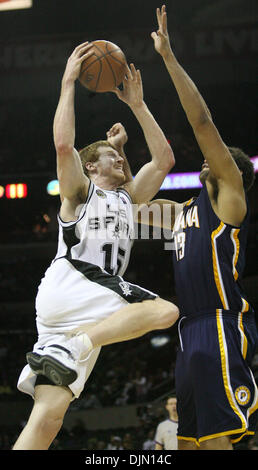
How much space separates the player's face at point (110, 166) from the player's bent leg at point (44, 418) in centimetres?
178

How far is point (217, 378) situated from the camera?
4.29 metres

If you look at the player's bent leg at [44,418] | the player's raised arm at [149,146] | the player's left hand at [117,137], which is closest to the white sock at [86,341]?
the player's bent leg at [44,418]

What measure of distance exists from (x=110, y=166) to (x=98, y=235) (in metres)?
0.69

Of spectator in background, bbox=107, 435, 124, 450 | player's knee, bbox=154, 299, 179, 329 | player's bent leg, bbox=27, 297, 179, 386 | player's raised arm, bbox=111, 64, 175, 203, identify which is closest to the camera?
player's bent leg, bbox=27, 297, 179, 386

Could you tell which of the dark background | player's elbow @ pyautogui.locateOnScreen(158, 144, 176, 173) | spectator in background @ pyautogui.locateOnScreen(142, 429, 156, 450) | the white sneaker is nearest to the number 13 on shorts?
player's elbow @ pyautogui.locateOnScreen(158, 144, 176, 173)

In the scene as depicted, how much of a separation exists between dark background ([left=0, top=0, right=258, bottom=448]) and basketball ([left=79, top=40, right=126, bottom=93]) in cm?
1015

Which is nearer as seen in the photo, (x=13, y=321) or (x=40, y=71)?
(x=40, y=71)

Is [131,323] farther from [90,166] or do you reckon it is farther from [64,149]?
[90,166]

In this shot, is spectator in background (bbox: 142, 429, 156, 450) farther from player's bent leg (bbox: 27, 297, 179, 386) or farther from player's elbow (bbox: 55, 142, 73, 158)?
player's elbow (bbox: 55, 142, 73, 158)

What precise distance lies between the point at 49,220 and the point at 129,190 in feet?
51.4

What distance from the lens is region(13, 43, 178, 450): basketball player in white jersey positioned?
4.10 m

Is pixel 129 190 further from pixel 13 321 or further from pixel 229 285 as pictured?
pixel 13 321

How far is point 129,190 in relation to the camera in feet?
17.6
